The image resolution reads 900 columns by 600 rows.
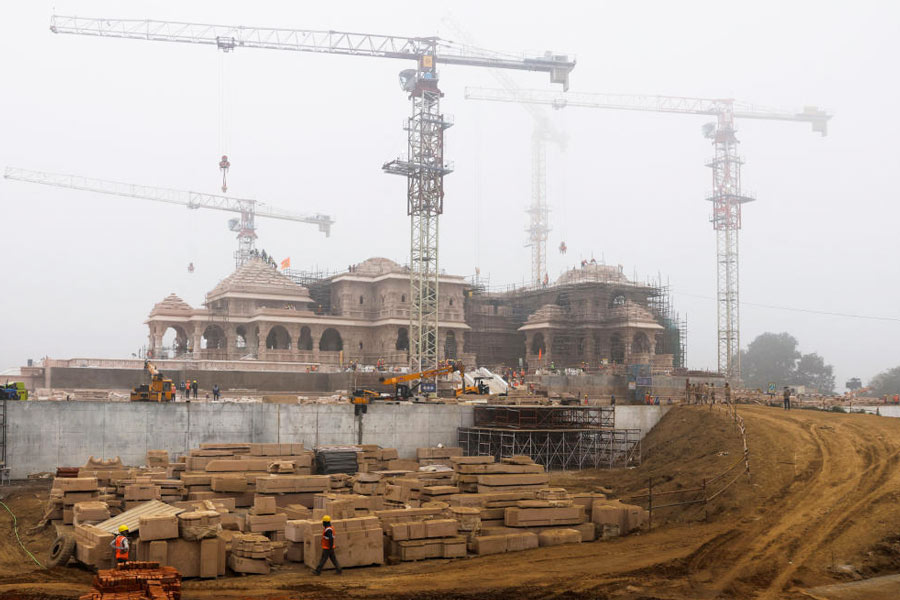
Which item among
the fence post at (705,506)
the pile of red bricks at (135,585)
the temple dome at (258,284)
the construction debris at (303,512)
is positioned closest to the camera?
the pile of red bricks at (135,585)

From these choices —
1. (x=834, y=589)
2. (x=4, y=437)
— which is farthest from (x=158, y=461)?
(x=834, y=589)

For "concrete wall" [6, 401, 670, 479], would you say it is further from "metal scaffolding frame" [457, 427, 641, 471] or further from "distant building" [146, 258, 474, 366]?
"distant building" [146, 258, 474, 366]

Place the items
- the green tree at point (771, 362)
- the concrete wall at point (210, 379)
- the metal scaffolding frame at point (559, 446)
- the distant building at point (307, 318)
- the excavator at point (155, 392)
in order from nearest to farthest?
the excavator at point (155, 392) < the metal scaffolding frame at point (559, 446) < the concrete wall at point (210, 379) < the distant building at point (307, 318) < the green tree at point (771, 362)

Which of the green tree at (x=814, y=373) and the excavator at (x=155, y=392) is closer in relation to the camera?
the excavator at (x=155, y=392)

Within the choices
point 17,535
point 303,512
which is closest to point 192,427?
point 17,535

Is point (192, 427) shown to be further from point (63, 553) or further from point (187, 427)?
point (63, 553)

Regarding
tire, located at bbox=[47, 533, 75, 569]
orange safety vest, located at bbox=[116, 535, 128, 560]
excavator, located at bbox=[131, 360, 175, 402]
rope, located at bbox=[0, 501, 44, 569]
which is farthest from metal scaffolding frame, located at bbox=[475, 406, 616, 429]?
orange safety vest, located at bbox=[116, 535, 128, 560]

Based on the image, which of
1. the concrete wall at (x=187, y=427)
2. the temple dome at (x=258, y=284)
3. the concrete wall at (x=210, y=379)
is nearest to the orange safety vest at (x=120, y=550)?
the concrete wall at (x=187, y=427)

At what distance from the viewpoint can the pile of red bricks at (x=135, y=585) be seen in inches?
634

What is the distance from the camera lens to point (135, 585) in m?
16.6

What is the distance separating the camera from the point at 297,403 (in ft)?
140

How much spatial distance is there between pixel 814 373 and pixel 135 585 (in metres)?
131

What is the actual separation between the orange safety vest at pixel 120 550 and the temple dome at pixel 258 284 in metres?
50.1

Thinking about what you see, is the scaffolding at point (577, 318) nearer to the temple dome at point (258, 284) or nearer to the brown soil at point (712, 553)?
the temple dome at point (258, 284)
